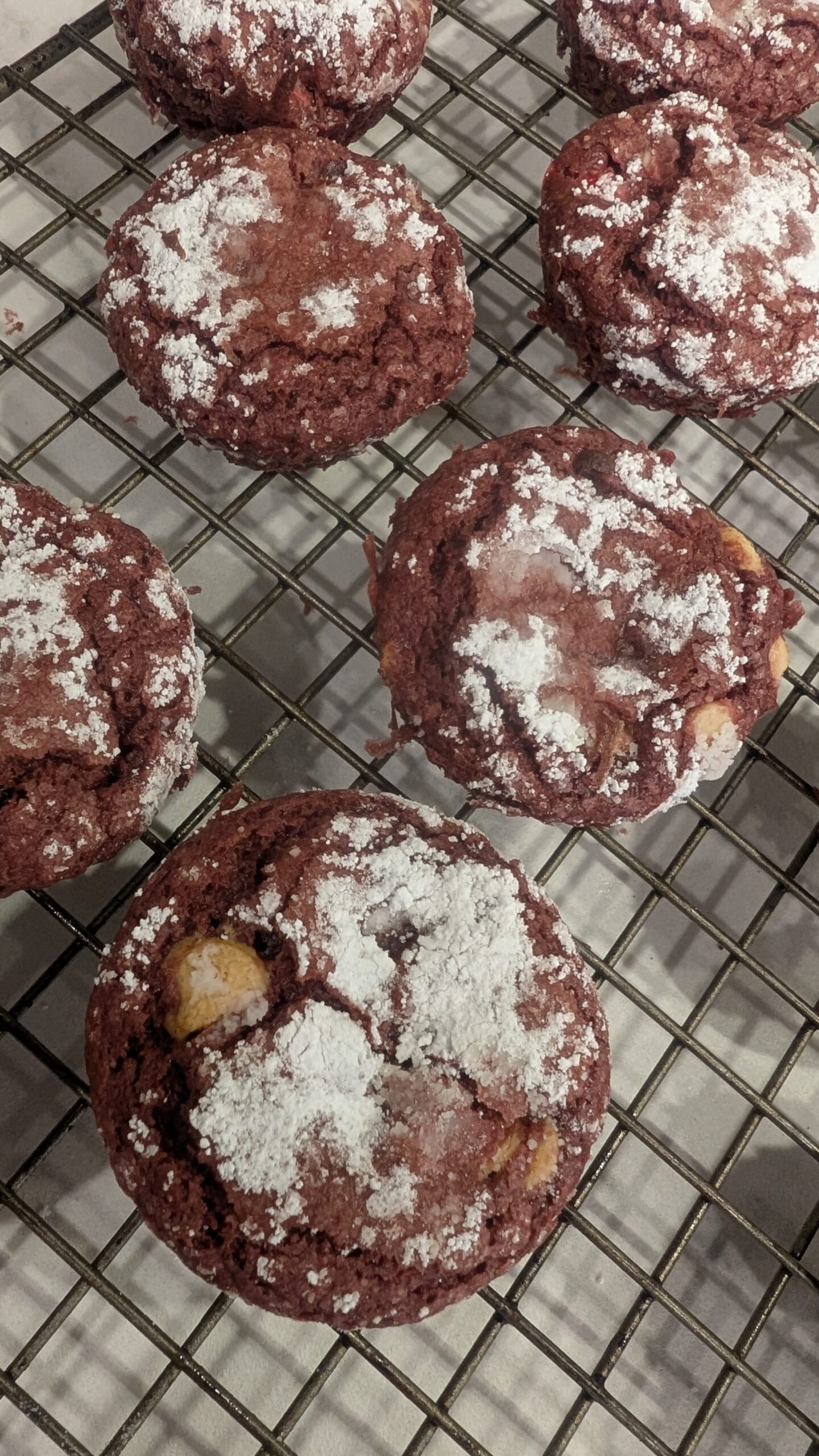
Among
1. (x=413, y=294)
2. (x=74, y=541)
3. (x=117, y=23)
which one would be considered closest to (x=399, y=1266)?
(x=74, y=541)

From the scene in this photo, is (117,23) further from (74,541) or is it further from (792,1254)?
(792,1254)

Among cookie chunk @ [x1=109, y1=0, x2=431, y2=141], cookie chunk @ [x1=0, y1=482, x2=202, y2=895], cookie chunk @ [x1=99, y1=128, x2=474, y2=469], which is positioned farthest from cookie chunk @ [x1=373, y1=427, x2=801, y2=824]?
cookie chunk @ [x1=109, y1=0, x2=431, y2=141]

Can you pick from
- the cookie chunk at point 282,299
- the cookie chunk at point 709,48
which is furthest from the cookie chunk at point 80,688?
the cookie chunk at point 709,48

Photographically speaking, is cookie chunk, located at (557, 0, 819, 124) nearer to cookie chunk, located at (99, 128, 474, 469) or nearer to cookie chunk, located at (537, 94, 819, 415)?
cookie chunk, located at (537, 94, 819, 415)

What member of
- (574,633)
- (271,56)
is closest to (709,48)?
(271,56)

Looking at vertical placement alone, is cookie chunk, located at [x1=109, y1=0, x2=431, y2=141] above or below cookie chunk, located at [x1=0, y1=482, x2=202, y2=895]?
above

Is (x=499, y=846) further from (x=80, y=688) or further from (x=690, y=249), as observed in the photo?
(x=690, y=249)

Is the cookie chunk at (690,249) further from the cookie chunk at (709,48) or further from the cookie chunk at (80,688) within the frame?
the cookie chunk at (80,688)
